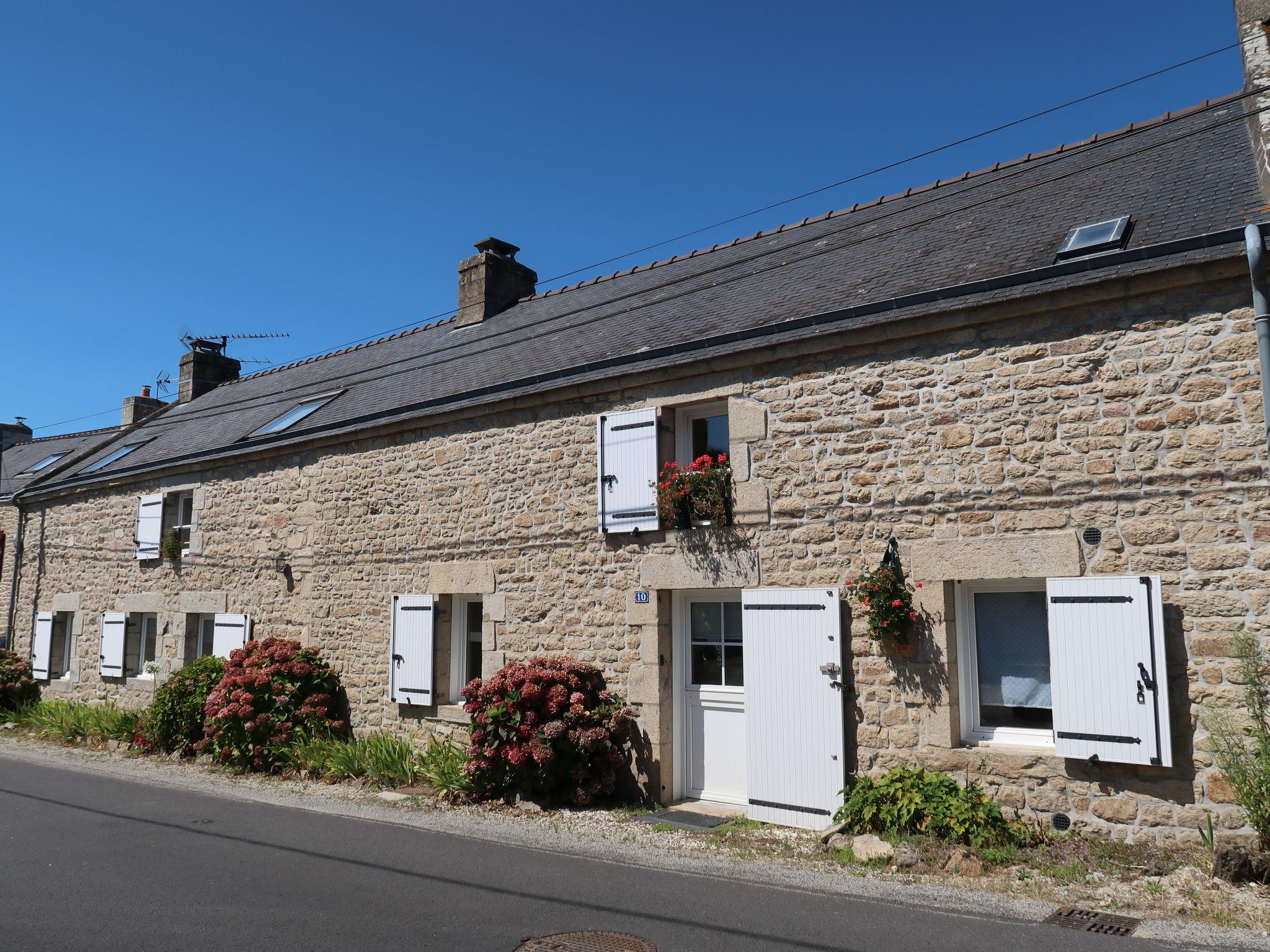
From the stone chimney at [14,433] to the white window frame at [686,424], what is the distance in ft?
73.0

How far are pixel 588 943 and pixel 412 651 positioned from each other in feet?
18.5

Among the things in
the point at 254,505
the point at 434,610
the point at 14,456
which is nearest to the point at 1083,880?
the point at 434,610

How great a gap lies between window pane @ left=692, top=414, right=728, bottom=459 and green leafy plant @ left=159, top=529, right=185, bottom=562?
28.4 feet

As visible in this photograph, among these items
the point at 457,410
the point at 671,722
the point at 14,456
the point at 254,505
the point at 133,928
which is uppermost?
the point at 14,456

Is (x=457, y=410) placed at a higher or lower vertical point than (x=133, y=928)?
higher

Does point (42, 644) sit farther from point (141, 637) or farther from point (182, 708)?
point (182, 708)

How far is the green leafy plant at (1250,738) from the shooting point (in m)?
5.25

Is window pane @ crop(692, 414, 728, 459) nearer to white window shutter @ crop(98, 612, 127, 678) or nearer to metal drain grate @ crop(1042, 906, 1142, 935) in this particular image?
metal drain grate @ crop(1042, 906, 1142, 935)

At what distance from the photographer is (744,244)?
11391 mm

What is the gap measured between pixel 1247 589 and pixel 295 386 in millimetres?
13865

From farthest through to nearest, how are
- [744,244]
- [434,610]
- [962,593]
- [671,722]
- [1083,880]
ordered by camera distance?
[744,244] → [434,610] → [671,722] → [962,593] → [1083,880]

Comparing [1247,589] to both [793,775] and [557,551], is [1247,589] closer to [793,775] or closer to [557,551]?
[793,775]

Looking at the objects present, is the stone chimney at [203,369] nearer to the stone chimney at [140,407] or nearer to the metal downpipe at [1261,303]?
the stone chimney at [140,407]

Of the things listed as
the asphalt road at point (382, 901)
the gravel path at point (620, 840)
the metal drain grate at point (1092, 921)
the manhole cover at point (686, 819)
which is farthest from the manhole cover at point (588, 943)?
the manhole cover at point (686, 819)
